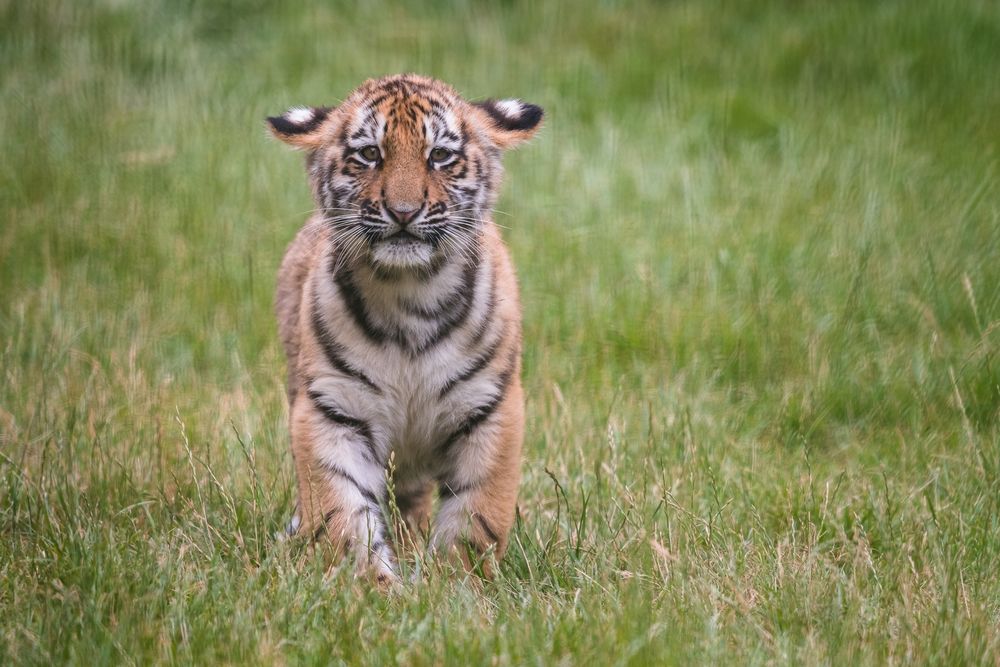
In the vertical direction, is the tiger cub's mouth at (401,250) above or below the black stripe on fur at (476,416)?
above

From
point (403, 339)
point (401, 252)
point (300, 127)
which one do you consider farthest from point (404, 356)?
point (300, 127)

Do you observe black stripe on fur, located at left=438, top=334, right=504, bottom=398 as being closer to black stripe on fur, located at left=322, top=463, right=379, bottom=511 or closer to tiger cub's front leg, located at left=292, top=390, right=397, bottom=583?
tiger cub's front leg, located at left=292, top=390, right=397, bottom=583

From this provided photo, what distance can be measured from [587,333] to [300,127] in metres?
2.35

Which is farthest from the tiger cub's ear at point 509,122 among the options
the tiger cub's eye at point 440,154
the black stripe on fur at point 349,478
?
the black stripe on fur at point 349,478

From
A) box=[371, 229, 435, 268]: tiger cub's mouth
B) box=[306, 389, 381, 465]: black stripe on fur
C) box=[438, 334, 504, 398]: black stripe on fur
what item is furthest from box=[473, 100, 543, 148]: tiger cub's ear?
box=[306, 389, 381, 465]: black stripe on fur

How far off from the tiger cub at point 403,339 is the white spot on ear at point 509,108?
25 centimetres

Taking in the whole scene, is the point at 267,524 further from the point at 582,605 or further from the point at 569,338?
the point at 569,338

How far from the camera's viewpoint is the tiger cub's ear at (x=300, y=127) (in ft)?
15.6

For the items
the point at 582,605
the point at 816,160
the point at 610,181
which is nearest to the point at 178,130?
the point at 610,181

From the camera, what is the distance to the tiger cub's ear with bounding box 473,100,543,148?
16.1 feet

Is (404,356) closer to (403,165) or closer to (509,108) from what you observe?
(403,165)

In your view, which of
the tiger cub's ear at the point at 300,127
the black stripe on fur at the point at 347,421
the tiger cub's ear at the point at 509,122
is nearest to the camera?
the black stripe on fur at the point at 347,421

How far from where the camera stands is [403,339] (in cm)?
454

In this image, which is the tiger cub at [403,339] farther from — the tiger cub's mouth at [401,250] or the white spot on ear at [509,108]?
A: the white spot on ear at [509,108]
